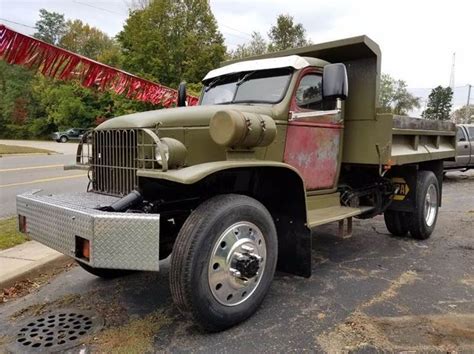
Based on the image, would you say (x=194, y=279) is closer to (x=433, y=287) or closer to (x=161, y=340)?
(x=161, y=340)

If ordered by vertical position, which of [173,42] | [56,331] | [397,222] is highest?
[173,42]

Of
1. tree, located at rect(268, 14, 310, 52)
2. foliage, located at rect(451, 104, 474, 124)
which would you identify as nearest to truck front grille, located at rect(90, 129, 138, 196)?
tree, located at rect(268, 14, 310, 52)

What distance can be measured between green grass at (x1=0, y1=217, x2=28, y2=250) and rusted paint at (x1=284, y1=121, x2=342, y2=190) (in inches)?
143

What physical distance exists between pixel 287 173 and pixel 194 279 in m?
1.40

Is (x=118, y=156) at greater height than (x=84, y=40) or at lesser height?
lesser

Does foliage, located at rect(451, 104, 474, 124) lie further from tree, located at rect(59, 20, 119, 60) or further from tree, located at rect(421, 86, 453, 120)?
tree, located at rect(59, 20, 119, 60)

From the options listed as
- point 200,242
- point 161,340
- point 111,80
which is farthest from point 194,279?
point 111,80

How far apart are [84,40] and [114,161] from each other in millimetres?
69218

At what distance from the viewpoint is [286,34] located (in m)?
31.3

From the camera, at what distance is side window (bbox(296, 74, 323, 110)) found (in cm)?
441

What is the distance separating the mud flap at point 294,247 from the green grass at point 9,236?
344 centimetres

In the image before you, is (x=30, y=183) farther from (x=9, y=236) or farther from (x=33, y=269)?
(x=33, y=269)

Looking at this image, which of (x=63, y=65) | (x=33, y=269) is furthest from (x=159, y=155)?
(x=63, y=65)

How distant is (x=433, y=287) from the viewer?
4215 mm
